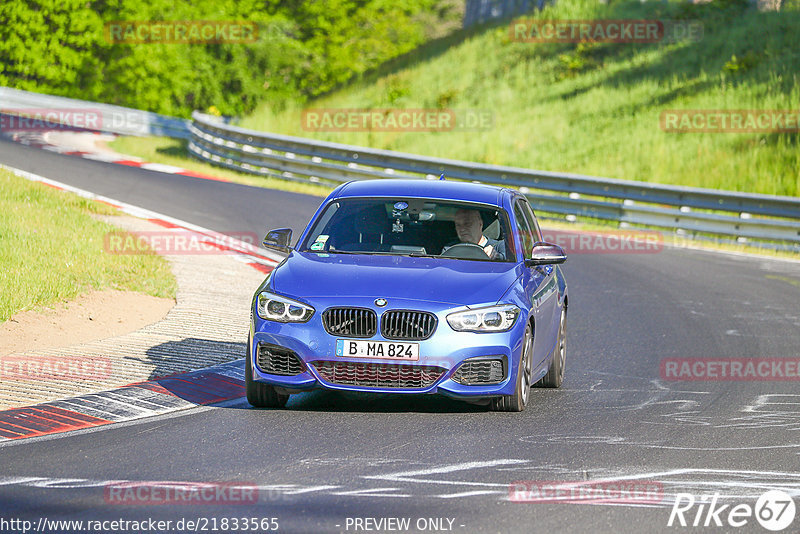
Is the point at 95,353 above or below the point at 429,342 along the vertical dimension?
below

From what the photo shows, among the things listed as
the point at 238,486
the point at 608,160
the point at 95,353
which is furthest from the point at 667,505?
the point at 608,160

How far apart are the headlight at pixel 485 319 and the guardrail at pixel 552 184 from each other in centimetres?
1330

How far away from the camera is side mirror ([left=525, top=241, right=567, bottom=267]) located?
372 inches

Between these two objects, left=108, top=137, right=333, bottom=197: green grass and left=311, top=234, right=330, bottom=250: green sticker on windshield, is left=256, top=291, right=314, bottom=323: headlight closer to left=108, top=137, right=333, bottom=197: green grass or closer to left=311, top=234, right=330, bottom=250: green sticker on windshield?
left=311, top=234, right=330, bottom=250: green sticker on windshield

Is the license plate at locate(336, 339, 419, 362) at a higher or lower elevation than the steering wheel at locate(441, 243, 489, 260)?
lower

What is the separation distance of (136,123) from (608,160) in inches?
721

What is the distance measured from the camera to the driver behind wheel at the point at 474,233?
31.6 ft

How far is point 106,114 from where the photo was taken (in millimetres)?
42906

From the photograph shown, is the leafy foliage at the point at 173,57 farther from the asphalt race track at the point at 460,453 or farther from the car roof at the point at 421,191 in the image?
the asphalt race track at the point at 460,453

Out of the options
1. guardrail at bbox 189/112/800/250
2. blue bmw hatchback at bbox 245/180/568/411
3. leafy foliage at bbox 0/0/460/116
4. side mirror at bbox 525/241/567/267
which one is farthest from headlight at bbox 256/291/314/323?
leafy foliage at bbox 0/0/460/116

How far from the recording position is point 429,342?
8336mm

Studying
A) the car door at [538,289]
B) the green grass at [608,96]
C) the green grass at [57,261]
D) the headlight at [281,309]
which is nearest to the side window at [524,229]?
the car door at [538,289]

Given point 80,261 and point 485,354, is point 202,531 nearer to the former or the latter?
point 485,354

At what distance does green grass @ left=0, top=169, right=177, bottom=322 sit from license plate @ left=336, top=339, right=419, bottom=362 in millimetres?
4687
